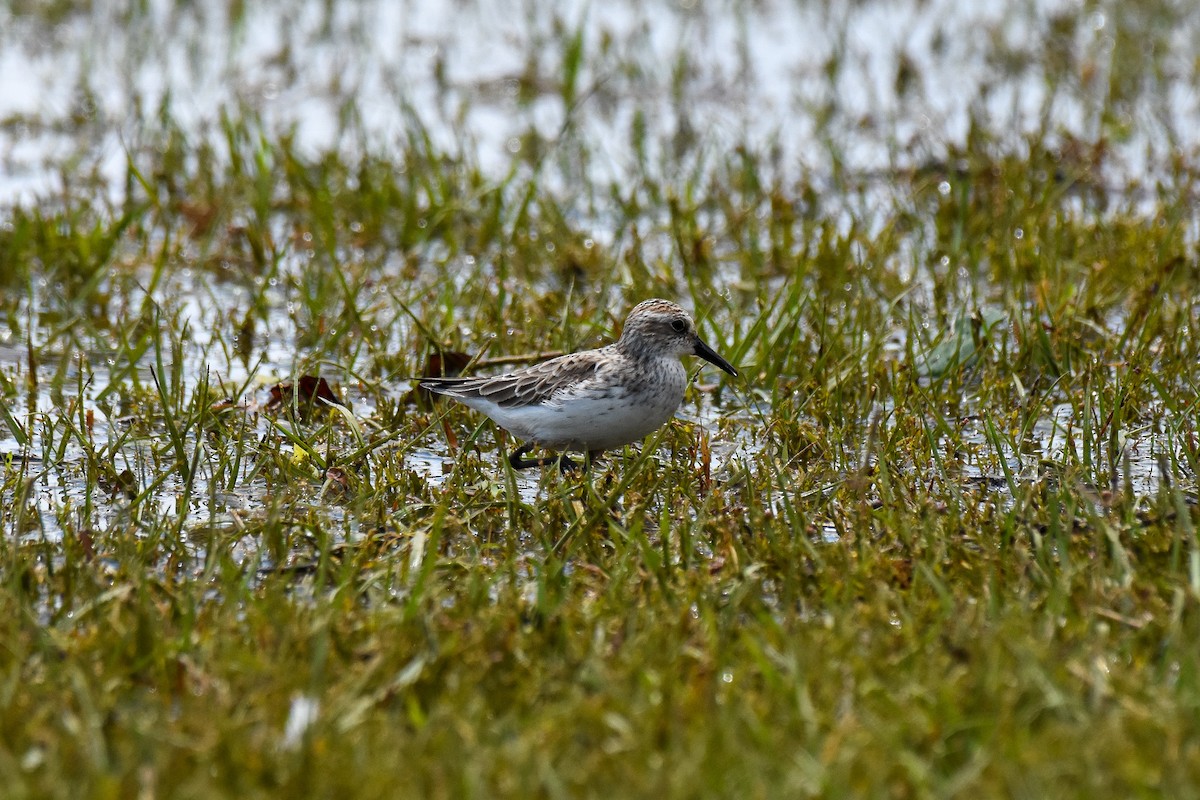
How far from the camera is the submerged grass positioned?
409 centimetres

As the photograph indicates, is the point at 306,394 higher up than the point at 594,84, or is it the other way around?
the point at 594,84

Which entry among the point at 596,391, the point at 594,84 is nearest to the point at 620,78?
the point at 594,84

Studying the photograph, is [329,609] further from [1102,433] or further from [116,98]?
[116,98]

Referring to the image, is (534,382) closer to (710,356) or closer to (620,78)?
(710,356)

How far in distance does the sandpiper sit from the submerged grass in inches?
7.8

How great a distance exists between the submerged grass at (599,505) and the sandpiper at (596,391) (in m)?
0.20

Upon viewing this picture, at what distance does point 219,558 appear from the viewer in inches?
205

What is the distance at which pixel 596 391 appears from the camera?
6348 mm

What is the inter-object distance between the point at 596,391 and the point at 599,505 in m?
0.83

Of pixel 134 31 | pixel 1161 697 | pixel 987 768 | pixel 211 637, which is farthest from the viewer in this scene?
pixel 134 31

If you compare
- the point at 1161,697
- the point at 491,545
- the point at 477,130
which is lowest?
the point at 1161,697

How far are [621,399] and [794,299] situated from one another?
5.55 ft

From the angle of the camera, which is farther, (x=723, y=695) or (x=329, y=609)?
(x=329, y=609)

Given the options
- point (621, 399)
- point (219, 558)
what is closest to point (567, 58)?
point (621, 399)
